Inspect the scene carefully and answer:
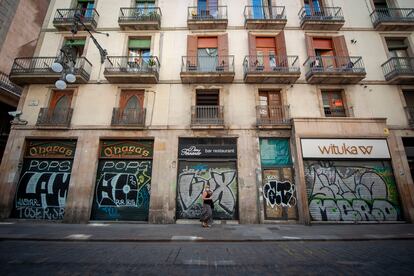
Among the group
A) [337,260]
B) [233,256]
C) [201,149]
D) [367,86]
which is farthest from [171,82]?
[367,86]

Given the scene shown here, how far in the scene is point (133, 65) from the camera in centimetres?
1113

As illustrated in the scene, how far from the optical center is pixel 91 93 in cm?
1074

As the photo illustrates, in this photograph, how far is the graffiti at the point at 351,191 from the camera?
8758mm

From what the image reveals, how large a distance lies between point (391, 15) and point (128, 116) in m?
18.1

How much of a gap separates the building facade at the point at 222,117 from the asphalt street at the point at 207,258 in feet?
12.0

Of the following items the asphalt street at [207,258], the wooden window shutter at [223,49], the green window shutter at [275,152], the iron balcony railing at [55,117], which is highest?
the wooden window shutter at [223,49]

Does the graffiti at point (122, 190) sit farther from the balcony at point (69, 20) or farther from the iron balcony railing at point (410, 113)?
the iron balcony railing at point (410, 113)

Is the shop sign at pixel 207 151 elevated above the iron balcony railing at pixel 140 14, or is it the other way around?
the iron balcony railing at pixel 140 14

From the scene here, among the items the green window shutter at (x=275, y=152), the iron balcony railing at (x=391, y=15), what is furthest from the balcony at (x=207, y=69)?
the iron balcony railing at (x=391, y=15)

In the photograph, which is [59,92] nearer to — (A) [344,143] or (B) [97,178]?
(B) [97,178]

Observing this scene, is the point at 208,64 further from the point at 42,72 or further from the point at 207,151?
the point at 42,72

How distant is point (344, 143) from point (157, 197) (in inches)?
386

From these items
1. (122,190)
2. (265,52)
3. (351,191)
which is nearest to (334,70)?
(265,52)

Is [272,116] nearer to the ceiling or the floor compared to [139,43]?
nearer to the floor
